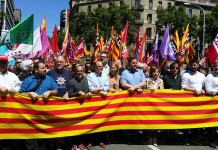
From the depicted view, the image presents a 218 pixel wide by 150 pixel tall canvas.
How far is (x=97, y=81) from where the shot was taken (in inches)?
305

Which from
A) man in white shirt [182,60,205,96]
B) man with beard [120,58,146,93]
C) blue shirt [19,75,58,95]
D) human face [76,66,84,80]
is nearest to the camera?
blue shirt [19,75,58,95]

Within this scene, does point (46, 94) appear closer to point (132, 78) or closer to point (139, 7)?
point (132, 78)

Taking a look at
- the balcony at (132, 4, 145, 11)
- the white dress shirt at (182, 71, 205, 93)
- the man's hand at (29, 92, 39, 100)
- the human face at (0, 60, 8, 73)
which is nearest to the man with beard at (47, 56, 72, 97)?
the man's hand at (29, 92, 39, 100)

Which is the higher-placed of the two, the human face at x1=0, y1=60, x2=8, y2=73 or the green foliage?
the green foliage

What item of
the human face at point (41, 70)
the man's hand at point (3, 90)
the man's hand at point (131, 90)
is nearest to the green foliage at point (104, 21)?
the man's hand at point (131, 90)

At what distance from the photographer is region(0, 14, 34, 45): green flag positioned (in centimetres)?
820

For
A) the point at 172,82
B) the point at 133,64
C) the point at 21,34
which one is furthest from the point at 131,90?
the point at 21,34

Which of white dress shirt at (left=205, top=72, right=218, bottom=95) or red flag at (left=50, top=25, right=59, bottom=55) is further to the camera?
red flag at (left=50, top=25, right=59, bottom=55)

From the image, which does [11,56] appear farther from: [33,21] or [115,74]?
[115,74]

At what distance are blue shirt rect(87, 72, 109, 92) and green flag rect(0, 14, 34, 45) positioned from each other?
1.73 metres

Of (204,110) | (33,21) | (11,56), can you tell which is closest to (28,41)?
(33,21)

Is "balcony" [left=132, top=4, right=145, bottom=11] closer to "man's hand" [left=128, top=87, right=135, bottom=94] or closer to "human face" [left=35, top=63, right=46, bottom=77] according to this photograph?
"man's hand" [left=128, top=87, right=135, bottom=94]

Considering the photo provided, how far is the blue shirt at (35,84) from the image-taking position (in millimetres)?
6645

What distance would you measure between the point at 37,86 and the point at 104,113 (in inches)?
63.8
